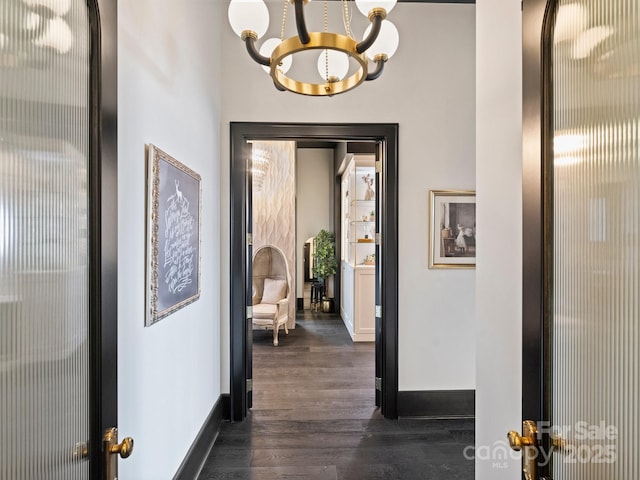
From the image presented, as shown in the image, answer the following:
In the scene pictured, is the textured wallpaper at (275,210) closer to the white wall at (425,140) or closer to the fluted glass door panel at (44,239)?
the white wall at (425,140)

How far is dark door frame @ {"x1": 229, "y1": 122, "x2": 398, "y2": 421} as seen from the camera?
293 cm

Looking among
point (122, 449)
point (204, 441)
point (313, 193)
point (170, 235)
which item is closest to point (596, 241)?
point (122, 449)

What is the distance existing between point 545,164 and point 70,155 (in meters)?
1.08

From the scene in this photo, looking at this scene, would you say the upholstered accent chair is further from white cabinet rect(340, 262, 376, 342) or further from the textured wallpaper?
white cabinet rect(340, 262, 376, 342)

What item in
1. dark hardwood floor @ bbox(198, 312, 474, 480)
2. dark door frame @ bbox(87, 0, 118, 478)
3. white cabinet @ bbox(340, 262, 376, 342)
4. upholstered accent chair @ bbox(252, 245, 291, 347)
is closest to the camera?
dark door frame @ bbox(87, 0, 118, 478)

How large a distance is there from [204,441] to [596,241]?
253 cm

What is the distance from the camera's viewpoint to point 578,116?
0.75 metres

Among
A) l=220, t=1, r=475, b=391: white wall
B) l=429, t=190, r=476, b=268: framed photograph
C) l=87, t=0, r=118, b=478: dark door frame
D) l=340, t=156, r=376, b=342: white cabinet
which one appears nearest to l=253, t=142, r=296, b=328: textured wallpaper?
l=340, t=156, r=376, b=342: white cabinet

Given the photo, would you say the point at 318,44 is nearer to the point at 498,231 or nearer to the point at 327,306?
the point at 498,231

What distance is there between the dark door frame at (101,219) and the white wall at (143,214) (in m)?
0.43

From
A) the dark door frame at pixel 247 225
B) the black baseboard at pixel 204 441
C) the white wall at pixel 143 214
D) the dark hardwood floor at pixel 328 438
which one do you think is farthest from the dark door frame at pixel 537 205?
the dark door frame at pixel 247 225

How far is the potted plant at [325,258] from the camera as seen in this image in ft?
22.0

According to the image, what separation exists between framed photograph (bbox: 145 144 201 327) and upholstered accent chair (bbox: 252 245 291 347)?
9.25ft

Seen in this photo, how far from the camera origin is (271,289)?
5430mm
